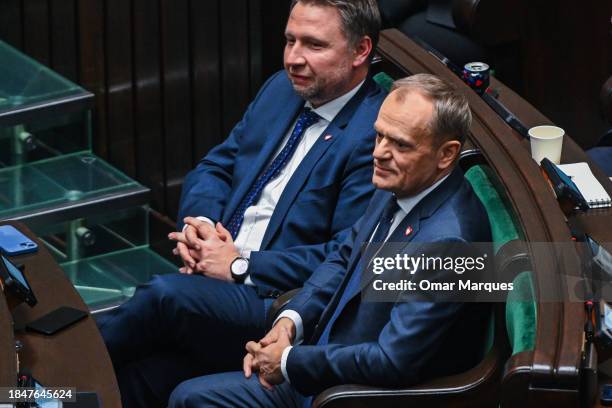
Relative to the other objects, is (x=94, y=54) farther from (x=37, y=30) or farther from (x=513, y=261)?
(x=513, y=261)

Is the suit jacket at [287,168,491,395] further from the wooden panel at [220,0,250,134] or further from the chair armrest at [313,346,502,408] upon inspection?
the wooden panel at [220,0,250,134]

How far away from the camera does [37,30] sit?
4.73 meters

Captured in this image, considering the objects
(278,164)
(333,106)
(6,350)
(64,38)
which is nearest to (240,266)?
(278,164)

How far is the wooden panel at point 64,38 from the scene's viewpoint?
15.3 feet

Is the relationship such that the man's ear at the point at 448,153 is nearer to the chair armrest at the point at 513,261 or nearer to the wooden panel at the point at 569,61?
the chair armrest at the point at 513,261

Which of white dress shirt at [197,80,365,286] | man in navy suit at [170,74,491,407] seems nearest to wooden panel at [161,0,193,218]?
white dress shirt at [197,80,365,286]

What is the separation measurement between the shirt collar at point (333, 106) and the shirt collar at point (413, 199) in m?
0.59

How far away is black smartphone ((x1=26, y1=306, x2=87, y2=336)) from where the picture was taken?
2.83m

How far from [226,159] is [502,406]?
1439 mm

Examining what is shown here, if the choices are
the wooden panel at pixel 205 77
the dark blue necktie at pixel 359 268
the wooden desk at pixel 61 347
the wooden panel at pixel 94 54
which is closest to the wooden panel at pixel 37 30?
the wooden panel at pixel 94 54

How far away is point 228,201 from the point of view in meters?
3.49

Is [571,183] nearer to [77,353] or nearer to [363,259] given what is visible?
[363,259]

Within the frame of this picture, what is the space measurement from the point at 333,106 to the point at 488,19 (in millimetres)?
1301

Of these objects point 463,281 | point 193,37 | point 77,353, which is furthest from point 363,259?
point 193,37
